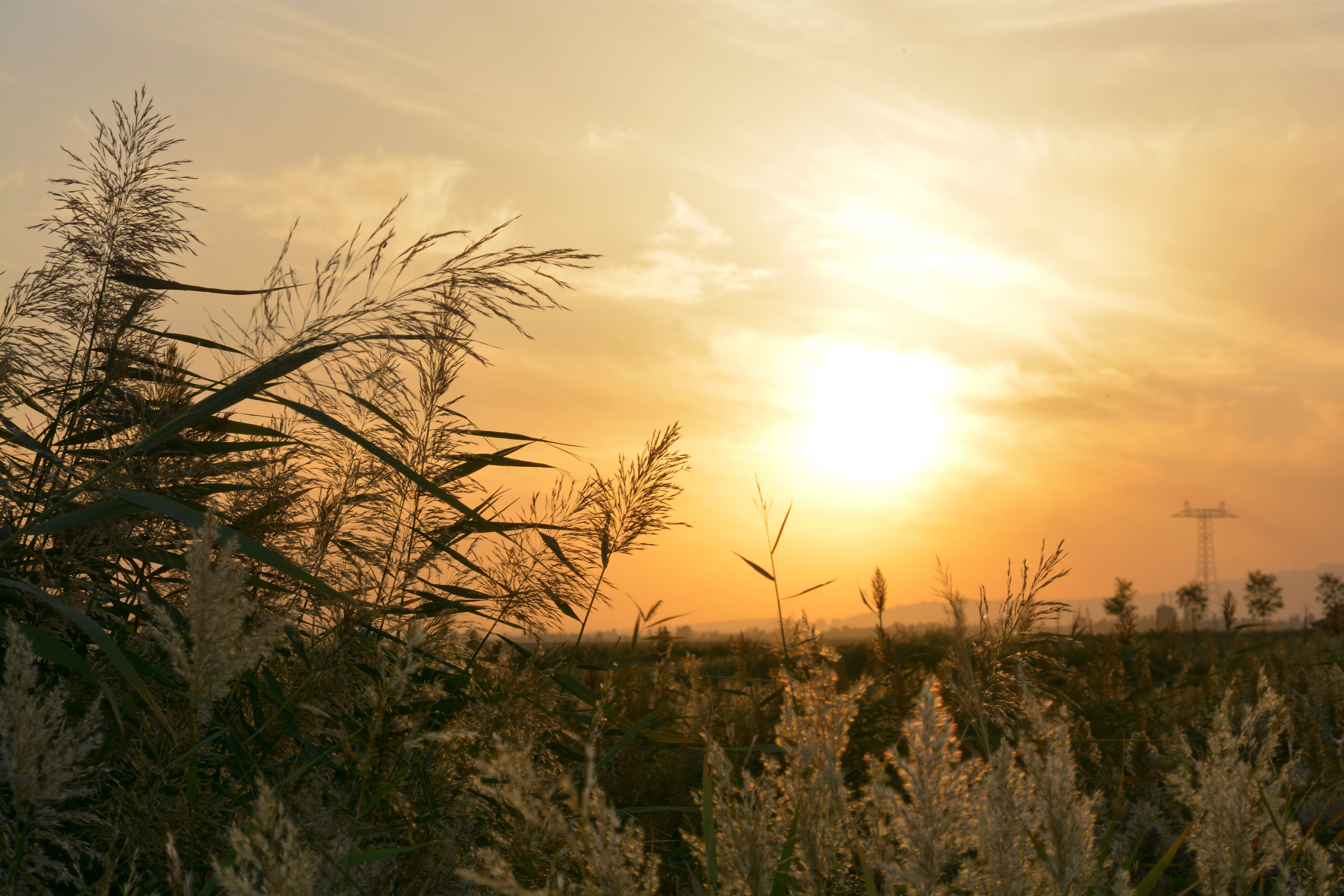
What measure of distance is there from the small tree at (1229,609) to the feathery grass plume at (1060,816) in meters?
5.73

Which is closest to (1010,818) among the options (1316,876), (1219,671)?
(1316,876)

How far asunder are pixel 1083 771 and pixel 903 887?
177 centimetres

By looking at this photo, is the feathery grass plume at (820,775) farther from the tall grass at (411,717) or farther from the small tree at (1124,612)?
the small tree at (1124,612)

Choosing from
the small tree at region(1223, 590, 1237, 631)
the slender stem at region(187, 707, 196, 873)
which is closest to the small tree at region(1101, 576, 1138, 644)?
the small tree at region(1223, 590, 1237, 631)

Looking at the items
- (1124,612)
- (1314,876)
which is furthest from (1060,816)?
(1124,612)

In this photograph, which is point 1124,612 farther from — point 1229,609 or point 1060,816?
point 1060,816

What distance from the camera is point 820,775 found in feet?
4.24

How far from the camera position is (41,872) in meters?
1.59

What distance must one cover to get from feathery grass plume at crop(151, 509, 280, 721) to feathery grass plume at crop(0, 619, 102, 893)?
0.23 meters

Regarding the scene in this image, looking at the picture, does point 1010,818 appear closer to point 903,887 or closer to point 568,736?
point 903,887

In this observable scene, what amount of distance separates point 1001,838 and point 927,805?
13 cm

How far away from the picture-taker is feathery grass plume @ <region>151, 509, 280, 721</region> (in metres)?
1.30

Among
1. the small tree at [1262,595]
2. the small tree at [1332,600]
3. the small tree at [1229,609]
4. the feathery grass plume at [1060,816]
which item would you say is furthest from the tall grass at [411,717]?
the small tree at [1262,595]

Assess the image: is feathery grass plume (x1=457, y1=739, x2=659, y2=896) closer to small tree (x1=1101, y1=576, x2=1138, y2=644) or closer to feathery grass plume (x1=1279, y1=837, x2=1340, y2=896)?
feathery grass plume (x1=1279, y1=837, x2=1340, y2=896)
